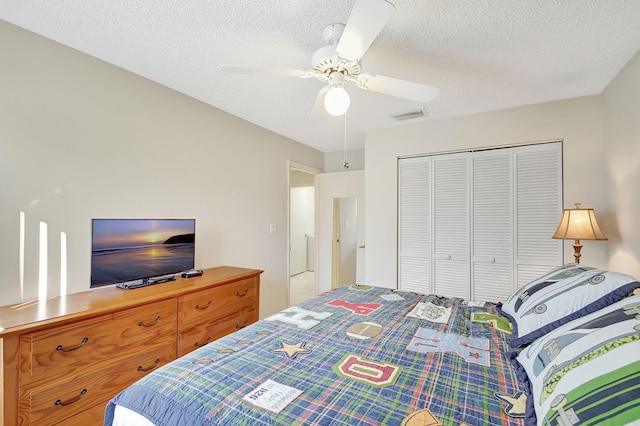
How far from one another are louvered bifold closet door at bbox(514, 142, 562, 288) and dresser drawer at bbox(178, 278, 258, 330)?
265 centimetres

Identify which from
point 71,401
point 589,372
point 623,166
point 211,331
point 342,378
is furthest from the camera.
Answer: point 211,331

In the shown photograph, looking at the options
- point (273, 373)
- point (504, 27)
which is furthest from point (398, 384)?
point (504, 27)

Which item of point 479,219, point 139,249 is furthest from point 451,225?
point 139,249

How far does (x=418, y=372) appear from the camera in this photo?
1099mm

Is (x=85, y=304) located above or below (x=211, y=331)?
above

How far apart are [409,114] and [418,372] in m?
2.62

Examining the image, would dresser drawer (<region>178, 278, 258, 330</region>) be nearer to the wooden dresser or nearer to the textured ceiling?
the wooden dresser

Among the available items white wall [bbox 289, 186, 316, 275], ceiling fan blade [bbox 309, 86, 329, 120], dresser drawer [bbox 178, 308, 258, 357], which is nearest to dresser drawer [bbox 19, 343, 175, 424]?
dresser drawer [bbox 178, 308, 258, 357]

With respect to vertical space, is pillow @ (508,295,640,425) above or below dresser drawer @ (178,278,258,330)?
above

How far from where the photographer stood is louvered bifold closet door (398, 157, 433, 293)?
3303 millimetres

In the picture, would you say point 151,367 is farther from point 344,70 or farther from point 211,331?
point 344,70

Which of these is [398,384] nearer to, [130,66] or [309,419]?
[309,419]

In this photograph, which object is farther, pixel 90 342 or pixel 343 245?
pixel 343 245

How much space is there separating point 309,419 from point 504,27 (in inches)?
84.9
